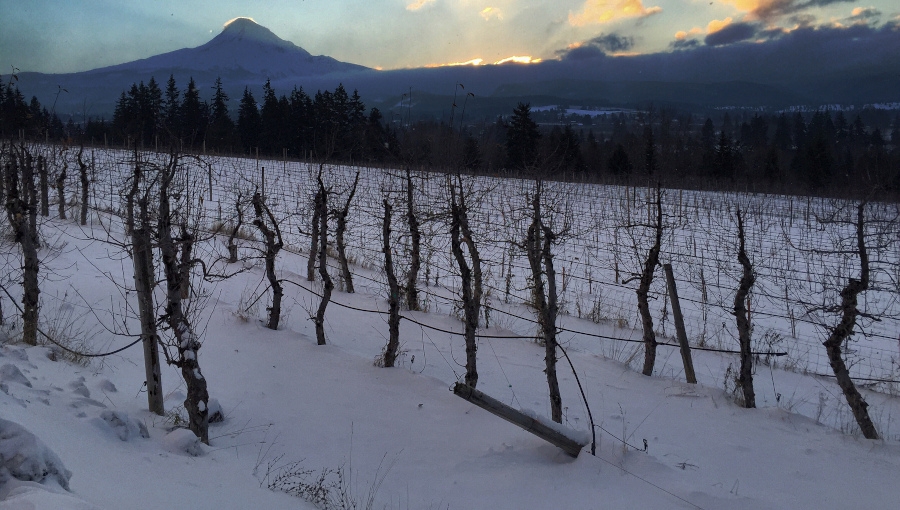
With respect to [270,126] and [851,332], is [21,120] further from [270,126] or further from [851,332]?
[270,126]

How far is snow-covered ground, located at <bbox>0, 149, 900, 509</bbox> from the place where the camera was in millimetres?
4117

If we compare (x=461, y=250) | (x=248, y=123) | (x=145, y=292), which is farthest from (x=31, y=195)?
(x=248, y=123)

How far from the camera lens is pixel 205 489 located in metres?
3.87

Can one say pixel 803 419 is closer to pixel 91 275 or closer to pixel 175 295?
pixel 175 295

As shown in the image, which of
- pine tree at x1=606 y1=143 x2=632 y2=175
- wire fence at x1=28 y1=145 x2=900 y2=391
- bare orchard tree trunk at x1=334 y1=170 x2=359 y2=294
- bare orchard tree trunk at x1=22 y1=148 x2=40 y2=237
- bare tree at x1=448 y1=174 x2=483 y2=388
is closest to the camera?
bare tree at x1=448 y1=174 x2=483 y2=388

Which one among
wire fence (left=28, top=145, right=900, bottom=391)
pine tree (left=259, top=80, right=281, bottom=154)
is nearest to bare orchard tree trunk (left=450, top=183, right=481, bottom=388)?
wire fence (left=28, top=145, right=900, bottom=391)

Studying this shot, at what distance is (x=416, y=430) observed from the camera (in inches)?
231

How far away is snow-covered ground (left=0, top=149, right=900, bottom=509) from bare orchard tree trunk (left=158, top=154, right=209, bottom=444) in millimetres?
288

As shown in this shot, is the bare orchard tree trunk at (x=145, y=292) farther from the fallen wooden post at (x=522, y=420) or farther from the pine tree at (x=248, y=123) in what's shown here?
the pine tree at (x=248, y=123)

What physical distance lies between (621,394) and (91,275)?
908 centimetres

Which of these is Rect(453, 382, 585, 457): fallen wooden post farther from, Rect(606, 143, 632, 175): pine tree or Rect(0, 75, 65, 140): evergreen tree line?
Rect(606, 143, 632, 175): pine tree

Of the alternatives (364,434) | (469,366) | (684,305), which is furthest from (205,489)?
(684,305)

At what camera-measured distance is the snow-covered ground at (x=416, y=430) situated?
4.12 m

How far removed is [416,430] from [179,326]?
238 cm
